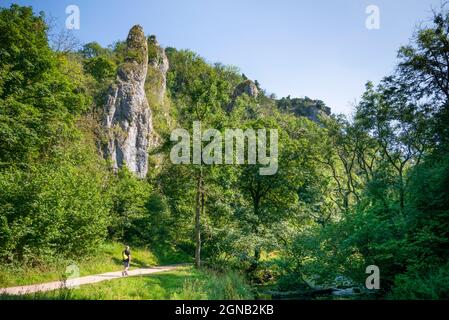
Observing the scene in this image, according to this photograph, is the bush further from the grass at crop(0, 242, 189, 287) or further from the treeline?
the grass at crop(0, 242, 189, 287)

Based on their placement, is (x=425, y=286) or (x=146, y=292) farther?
(x=146, y=292)

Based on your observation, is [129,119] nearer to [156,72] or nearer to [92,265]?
[156,72]

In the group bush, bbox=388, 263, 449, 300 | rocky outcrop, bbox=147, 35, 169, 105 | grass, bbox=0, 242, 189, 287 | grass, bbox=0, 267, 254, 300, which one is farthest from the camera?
rocky outcrop, bbox=147, 35, 169, 105

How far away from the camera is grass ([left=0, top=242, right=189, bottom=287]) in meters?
13.9

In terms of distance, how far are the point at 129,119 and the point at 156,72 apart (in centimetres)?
2002

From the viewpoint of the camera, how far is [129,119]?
148ft

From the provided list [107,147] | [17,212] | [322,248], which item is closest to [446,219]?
[322,248]

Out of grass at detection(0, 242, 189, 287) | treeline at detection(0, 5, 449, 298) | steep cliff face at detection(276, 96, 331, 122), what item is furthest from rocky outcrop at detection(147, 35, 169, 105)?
steep cliff face at detection(276, 96, 331, 122)

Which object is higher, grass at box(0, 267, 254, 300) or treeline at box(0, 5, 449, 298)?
treeline at box(0, 5, 449, 298)

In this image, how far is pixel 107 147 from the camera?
39719 mm

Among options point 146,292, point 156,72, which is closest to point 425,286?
point 146,292

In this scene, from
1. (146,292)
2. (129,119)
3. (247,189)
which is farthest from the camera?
(129,119)

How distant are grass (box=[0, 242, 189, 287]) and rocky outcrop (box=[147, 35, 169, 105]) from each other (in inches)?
1416

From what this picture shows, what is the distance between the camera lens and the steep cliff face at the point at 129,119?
1651 inches
